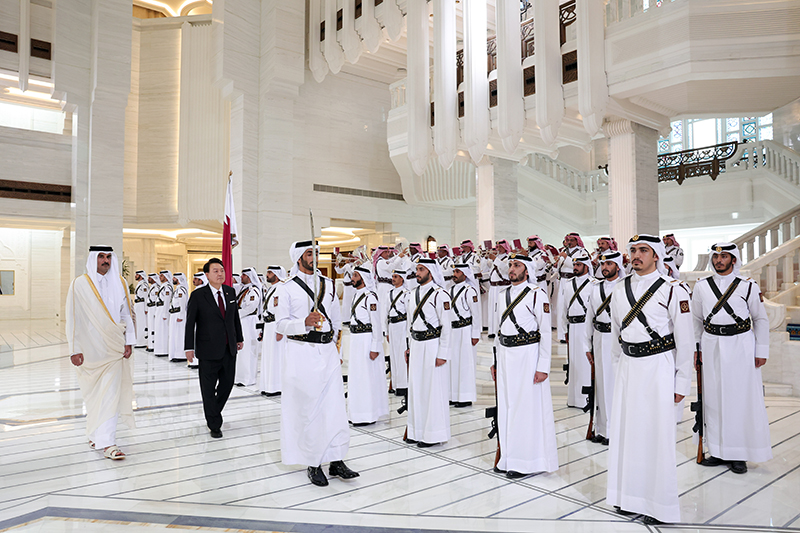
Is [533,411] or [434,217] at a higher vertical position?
[434,217]

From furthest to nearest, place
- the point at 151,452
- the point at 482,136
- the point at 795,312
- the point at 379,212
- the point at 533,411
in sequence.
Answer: the point at 379,212 < the point at 482,136 < the point at 795,312 < the point at 151,452 < the point at 533,411

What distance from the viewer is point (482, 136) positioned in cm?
1173

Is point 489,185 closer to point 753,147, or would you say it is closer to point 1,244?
point 753,147

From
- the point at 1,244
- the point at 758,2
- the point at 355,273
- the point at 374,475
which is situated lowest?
the point at 374,475

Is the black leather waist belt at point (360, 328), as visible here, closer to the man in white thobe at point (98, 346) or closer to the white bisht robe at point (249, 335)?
the man in white thobe at point (98, 346)

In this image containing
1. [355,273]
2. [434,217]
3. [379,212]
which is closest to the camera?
[355,273]

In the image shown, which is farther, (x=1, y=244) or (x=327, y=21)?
(x=1, y=244)

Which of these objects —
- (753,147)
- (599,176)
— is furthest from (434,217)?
(753,147)

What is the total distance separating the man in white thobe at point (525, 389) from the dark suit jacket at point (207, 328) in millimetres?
2733

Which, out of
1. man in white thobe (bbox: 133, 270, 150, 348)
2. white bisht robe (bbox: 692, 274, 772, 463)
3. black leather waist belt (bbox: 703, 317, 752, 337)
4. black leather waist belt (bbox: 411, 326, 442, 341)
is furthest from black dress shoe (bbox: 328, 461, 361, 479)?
man in white thobe (bbox: 133, 270, 150, 348)

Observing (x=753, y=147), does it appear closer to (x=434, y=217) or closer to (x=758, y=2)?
(x=758, y=2)

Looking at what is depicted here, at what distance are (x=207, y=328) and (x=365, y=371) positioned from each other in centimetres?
176

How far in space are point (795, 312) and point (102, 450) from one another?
322 inches

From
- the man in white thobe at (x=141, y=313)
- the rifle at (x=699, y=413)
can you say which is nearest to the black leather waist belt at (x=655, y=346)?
the rifle at (x=699, y=413)
